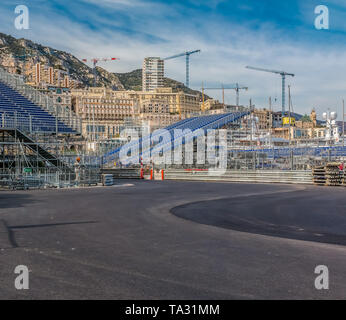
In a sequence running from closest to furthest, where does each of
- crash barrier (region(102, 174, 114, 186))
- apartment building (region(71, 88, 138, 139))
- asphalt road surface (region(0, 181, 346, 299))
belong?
asphalt road surface (region(0, 181, 346, 299))
crash barrier (region(102, 174, 114, 186))
apartment building (region(71, 88, 138, 139))

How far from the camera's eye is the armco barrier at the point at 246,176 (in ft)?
96.5

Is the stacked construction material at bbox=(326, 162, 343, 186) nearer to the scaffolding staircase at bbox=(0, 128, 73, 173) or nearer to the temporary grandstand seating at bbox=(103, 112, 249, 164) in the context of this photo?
the scaffolding staircase at bbox=(0, 128, 73, 173)

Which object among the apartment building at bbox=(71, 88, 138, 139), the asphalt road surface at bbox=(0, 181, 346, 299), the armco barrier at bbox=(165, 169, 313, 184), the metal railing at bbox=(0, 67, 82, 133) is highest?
the apartment building at bbox=(71, 88, 138, 139)

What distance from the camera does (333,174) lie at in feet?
87.9

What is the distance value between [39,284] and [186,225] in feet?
19.4

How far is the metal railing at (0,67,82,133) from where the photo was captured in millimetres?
36094

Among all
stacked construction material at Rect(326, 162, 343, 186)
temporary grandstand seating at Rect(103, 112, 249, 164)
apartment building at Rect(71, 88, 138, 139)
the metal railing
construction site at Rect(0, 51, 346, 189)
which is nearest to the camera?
stacked construction material at Rect(326, 162, 343, 186)

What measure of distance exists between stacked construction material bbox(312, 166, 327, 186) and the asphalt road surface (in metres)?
13.5

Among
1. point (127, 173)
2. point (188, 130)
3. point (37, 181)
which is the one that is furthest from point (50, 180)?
point (188, 130)

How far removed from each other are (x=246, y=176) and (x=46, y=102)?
19.4 metres

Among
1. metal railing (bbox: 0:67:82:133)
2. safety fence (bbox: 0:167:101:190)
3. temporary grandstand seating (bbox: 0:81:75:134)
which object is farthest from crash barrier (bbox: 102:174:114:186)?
metal railing (bbox: 0:67:82:133)

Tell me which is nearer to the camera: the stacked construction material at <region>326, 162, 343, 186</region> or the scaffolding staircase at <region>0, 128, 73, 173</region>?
Result: the stacked construction material at <region>326, 162, 343, 186</region>
